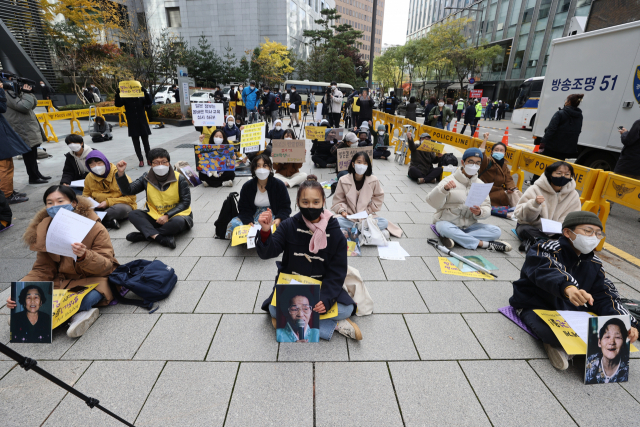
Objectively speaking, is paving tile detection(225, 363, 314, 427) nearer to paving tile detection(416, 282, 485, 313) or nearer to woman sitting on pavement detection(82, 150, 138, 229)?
paving tile detection(416, 282, 485, 313)

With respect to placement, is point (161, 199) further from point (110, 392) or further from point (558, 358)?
point (558, 358)

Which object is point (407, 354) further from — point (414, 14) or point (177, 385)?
point (414, 14)

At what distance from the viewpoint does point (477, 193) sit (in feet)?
14.5

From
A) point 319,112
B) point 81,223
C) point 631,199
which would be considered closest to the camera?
point 81,223

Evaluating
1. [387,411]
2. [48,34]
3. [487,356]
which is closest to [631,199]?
[487,356]

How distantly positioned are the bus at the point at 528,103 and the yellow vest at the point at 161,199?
2186cm

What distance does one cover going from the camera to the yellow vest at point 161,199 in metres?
4.81

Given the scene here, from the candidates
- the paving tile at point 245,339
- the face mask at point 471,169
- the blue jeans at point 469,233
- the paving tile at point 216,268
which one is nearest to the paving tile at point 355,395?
the paving tile at point 245,339

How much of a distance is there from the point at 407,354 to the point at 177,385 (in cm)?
182

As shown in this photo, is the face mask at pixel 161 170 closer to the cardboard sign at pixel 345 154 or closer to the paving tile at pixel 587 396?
the cardboard sign at pixel 345 154

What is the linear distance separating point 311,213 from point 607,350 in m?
2.42

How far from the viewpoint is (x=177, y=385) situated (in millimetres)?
2396

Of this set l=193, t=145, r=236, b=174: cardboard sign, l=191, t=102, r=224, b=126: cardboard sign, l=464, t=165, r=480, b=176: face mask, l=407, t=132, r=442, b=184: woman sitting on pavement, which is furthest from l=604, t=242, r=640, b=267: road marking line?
l=191, t=102, r=224, b=126: cardboard sign

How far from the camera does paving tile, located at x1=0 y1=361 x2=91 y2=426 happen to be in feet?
7.04
